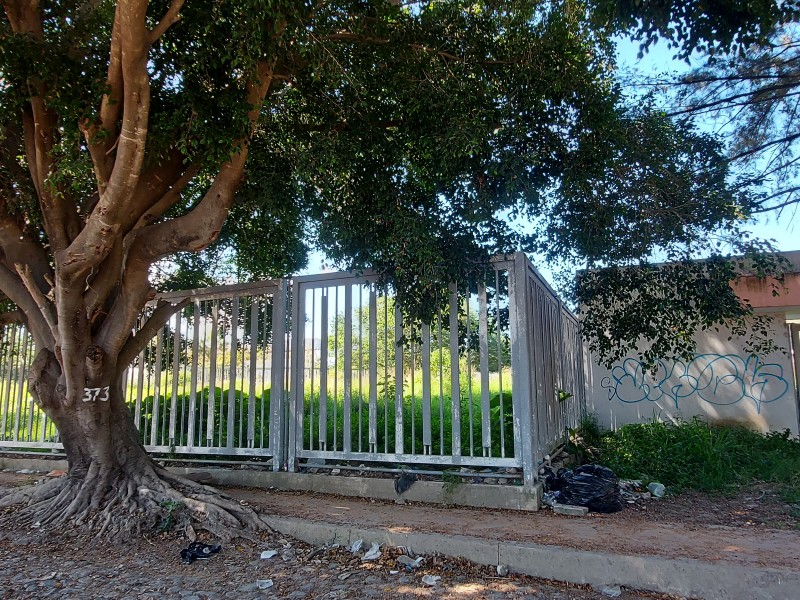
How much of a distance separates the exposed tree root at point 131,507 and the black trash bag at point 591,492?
9.84ft

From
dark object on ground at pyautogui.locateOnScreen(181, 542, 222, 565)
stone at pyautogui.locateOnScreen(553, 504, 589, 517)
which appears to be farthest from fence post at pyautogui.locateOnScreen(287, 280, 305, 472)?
stone at pyautogui.locateOnScreen(553, 504, 589, 517)

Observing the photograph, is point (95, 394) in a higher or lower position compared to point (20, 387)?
lower

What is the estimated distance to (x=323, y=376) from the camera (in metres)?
6.67

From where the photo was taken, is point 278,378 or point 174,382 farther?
point 174,382

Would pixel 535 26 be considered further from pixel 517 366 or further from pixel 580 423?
pixel 580 423

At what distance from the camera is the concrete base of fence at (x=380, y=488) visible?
5535 mm

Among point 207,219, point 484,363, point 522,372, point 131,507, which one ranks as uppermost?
point 207,219

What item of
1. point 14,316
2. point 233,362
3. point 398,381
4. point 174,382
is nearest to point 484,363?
point 398,381

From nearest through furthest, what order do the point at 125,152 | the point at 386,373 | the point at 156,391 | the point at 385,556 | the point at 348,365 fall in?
1. the point at 385,556
2. the point at 125,152
3. the point at 386,373
4. the point at 348,365
5. the point at 156,391

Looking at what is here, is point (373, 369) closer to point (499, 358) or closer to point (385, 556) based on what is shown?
point (499, 358)

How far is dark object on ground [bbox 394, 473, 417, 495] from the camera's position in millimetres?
5961

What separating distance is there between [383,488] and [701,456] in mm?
4163

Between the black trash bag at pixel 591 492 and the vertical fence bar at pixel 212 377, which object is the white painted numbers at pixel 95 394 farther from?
the black trash bag at pixel 591 492


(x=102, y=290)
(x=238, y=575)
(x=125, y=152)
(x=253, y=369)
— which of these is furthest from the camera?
(x=253, y=369)
